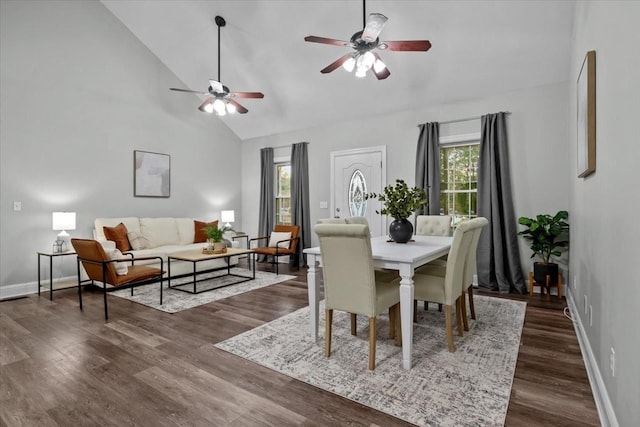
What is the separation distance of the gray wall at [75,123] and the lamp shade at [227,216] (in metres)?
0.65

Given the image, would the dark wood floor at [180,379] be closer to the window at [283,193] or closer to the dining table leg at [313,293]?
the dining table leg at [313,293]

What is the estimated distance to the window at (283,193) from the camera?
7.06m

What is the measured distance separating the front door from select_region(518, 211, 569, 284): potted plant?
7.01 ft

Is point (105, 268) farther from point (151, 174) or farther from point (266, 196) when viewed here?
point (266, 196)

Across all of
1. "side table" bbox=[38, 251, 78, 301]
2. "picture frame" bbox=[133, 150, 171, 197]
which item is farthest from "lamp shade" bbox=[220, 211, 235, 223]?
"side table" bbox=[38, 251, 78, 301]

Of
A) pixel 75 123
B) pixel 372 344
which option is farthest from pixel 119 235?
pixel 372 344

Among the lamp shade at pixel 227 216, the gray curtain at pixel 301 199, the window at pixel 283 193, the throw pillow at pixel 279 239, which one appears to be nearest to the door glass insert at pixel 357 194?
the gray curtain at pixel 301 199

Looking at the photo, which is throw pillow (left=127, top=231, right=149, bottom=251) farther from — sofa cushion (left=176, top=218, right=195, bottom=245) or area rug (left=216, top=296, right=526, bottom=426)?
area rug (left=216, top=296, right=526, bottom=426)

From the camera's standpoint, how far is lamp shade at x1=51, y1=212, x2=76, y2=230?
451cm

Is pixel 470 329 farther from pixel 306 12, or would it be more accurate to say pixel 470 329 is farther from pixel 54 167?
pixel 54 167

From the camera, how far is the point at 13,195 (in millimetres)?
4453

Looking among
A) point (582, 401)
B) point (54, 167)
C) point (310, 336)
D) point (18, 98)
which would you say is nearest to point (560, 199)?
point (582, 401)

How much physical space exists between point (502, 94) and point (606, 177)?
10.2ft

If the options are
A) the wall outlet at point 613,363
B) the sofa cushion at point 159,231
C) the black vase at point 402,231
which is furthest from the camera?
the sofa cushion at point 159,231
